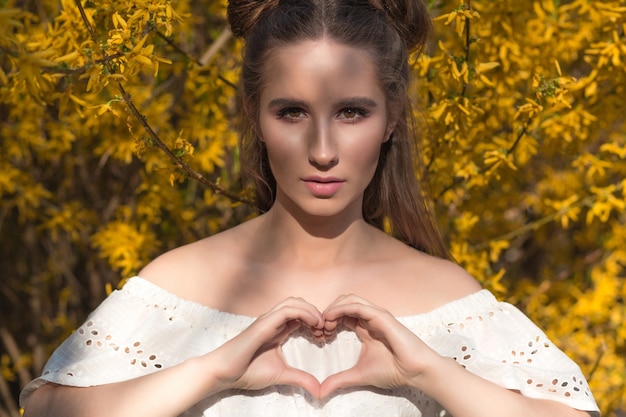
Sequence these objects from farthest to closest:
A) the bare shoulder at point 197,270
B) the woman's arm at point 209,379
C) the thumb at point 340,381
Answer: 1. the bare shoulder at point 197,270
2. the thumb at point 340,381
3. the woman's arm at point 209,379

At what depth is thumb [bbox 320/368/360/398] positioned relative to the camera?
1765mm

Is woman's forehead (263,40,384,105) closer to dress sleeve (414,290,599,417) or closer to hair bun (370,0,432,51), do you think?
hair bun (370,0,432,51)

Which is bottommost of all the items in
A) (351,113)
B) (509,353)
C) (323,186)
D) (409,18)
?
(509,353)

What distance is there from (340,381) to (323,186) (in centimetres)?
35

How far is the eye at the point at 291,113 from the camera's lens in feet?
5.82

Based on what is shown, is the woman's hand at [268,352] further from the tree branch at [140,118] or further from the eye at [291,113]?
the tree branch at [140,118]

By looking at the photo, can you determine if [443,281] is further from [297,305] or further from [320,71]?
[320,71]

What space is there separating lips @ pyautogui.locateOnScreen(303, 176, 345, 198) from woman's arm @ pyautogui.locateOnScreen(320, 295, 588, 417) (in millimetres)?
188

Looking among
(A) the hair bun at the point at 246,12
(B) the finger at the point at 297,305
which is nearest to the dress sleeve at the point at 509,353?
(B) the finger at the point at 297,305

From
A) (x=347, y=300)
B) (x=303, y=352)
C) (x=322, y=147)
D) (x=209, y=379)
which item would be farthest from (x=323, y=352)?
(x=322, y=147)

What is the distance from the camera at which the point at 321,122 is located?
1736 millimetres

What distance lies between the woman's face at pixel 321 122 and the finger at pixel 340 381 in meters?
0.29

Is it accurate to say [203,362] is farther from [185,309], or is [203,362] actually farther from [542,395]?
[542,395]

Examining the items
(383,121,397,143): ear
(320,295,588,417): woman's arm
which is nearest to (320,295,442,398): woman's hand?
(320,295,588,417): woman's arm
